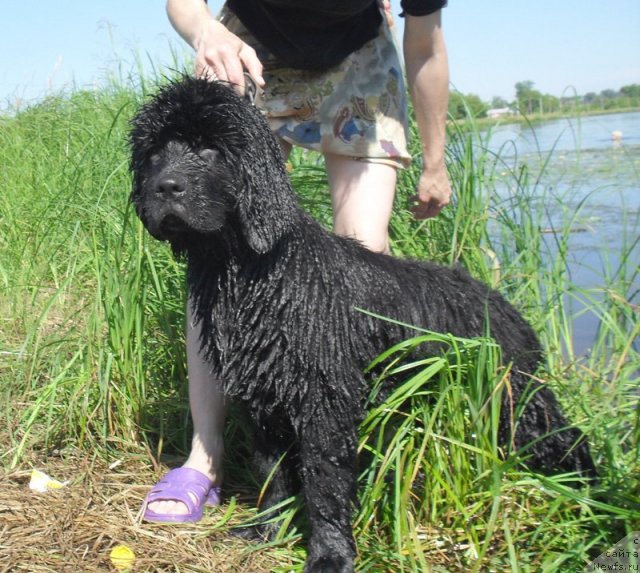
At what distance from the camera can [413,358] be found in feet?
8.04

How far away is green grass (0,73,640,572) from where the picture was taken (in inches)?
86.1

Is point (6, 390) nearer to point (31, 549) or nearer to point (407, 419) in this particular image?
point (31, 549)

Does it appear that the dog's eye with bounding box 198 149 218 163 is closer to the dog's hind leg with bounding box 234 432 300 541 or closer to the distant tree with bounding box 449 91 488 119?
the dog's hind leg with bounding box 234 432 300 541

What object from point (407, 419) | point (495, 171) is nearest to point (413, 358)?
point (407, 419)

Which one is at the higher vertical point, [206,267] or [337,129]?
[337,129]

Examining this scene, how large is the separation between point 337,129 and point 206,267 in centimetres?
75

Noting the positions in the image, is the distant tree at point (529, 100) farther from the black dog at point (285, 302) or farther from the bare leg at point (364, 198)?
the black dog at point (285, 302)

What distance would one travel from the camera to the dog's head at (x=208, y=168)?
2.02m

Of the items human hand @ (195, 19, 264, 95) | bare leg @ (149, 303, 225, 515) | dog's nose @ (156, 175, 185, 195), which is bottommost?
bare leg @ (149, 303, 225, 515)

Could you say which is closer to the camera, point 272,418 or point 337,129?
point 272,418

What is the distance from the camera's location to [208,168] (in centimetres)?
205

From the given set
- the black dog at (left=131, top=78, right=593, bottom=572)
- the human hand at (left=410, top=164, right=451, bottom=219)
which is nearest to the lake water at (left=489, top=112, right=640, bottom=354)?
the black dog at (left=131, top=78, right=593, bottom=572)

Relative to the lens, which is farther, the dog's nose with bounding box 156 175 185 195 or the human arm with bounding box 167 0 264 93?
the human arm with bounding box 167 0 264 93

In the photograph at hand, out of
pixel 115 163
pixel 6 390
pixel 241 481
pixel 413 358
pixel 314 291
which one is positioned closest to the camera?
pixel 314 291
